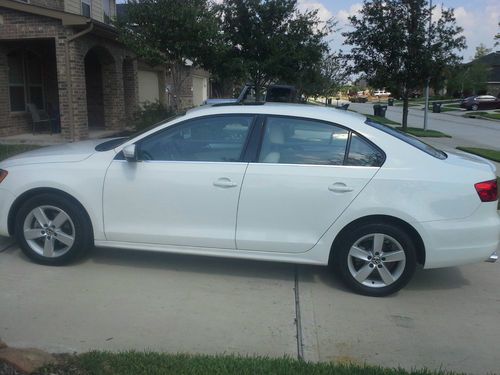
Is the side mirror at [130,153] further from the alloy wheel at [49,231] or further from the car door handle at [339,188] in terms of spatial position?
the car door handle at [339,188]

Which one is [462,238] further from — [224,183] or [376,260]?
[224,183]

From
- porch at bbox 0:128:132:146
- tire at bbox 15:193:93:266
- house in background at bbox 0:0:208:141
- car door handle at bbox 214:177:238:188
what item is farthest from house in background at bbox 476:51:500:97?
tire at bbox 15:193:93:266

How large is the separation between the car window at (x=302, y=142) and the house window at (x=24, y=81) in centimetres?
1143

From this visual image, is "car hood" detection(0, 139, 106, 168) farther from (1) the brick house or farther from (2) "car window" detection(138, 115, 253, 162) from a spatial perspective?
(1) the brick house

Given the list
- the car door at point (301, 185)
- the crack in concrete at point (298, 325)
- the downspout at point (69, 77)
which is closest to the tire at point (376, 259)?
the car door at point (301, 185)

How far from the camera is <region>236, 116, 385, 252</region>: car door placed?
450cm

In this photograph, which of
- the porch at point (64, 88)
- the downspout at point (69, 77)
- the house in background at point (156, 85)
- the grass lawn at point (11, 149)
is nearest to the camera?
the grass lawn at point (11, 149)

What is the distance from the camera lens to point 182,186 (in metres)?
4.68

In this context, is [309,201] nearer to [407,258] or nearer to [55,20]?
[407,258]

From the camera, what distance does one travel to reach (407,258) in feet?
14.7

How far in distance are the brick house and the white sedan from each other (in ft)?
27.3

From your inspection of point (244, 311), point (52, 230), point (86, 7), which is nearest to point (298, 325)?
point (244, 311)

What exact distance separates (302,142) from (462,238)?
158 cm

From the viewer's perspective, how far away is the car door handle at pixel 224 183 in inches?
181
